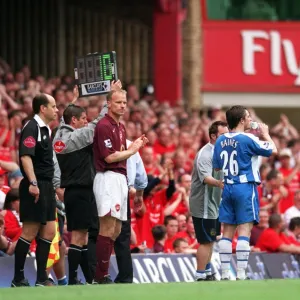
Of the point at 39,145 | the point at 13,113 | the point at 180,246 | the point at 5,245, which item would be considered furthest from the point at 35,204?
the point at 13,113

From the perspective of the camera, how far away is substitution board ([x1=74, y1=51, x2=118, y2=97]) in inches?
562

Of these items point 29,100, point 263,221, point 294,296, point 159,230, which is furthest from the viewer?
point 29,100

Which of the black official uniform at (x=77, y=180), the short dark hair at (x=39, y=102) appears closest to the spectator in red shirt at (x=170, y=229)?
the black official uniform at (x=77, y=180)

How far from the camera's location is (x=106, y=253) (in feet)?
44.0

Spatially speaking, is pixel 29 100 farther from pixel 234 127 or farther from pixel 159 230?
pixel 234 127

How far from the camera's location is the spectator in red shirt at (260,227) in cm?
1855

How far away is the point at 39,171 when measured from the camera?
1363 cm

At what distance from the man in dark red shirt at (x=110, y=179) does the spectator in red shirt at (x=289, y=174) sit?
311 inches

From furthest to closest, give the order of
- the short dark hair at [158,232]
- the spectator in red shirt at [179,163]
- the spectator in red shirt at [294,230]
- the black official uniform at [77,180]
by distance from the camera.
→ the spectator in red shirt at [179,163]
the spectator in red shirt at [294,230]
the short dark hair at [158,232]
the black official uniform at [77,180]

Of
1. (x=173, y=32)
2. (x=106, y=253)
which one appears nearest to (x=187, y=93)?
(x=173, y=32)

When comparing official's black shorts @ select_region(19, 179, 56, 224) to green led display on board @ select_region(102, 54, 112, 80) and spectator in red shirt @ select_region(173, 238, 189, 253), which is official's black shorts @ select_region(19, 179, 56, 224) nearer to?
green led display on board @ select_region(102, 54, 112, 80)

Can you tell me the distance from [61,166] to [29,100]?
20.4ft

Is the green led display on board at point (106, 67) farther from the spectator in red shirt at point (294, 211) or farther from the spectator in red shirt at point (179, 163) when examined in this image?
the spectator in red shirt at point (294, 211)

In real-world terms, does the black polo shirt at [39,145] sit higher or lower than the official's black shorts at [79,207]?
higher
